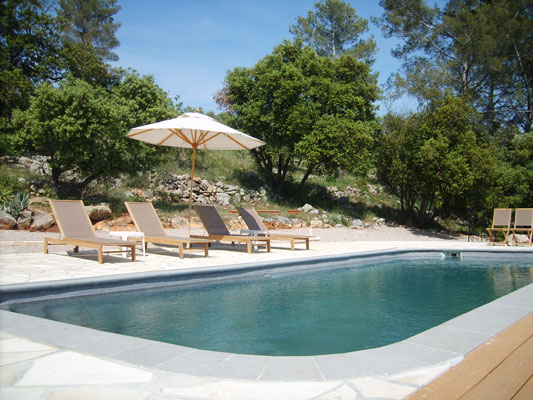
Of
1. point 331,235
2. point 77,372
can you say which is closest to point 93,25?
point 331,235

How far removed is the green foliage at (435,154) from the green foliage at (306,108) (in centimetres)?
134

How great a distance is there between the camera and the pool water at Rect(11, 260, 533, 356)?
377cm

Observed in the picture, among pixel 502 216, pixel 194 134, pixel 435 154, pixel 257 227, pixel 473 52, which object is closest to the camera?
pixel 194 134

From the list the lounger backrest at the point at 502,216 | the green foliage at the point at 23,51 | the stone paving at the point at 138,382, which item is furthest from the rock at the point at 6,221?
the lounger backrest at the point at 502,216

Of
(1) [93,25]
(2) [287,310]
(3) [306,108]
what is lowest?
(2) [287,310]

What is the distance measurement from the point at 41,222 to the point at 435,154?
1315 centimetres

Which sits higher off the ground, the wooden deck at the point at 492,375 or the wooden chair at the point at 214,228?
the wooden chair at the point at 214,228

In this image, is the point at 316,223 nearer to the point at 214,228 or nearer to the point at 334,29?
the point at 214,228

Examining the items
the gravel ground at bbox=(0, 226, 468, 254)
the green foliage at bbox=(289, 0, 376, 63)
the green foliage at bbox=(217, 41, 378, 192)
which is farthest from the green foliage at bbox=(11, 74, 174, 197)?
the green foliage at bbox=(289, 0, 376, 63)

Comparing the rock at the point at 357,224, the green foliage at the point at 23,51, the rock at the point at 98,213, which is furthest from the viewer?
the rock at the point at 357,224

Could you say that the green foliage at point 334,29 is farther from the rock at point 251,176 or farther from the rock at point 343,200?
the rock at point 251,176

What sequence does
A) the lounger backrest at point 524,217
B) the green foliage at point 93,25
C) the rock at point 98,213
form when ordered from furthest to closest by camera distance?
1. the green foliage at point 93,25
2. the rock at point 98,213
3. the lounger backrest at point 524,217

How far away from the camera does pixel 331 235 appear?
1444 centimetres

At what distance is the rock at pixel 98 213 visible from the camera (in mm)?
12414
